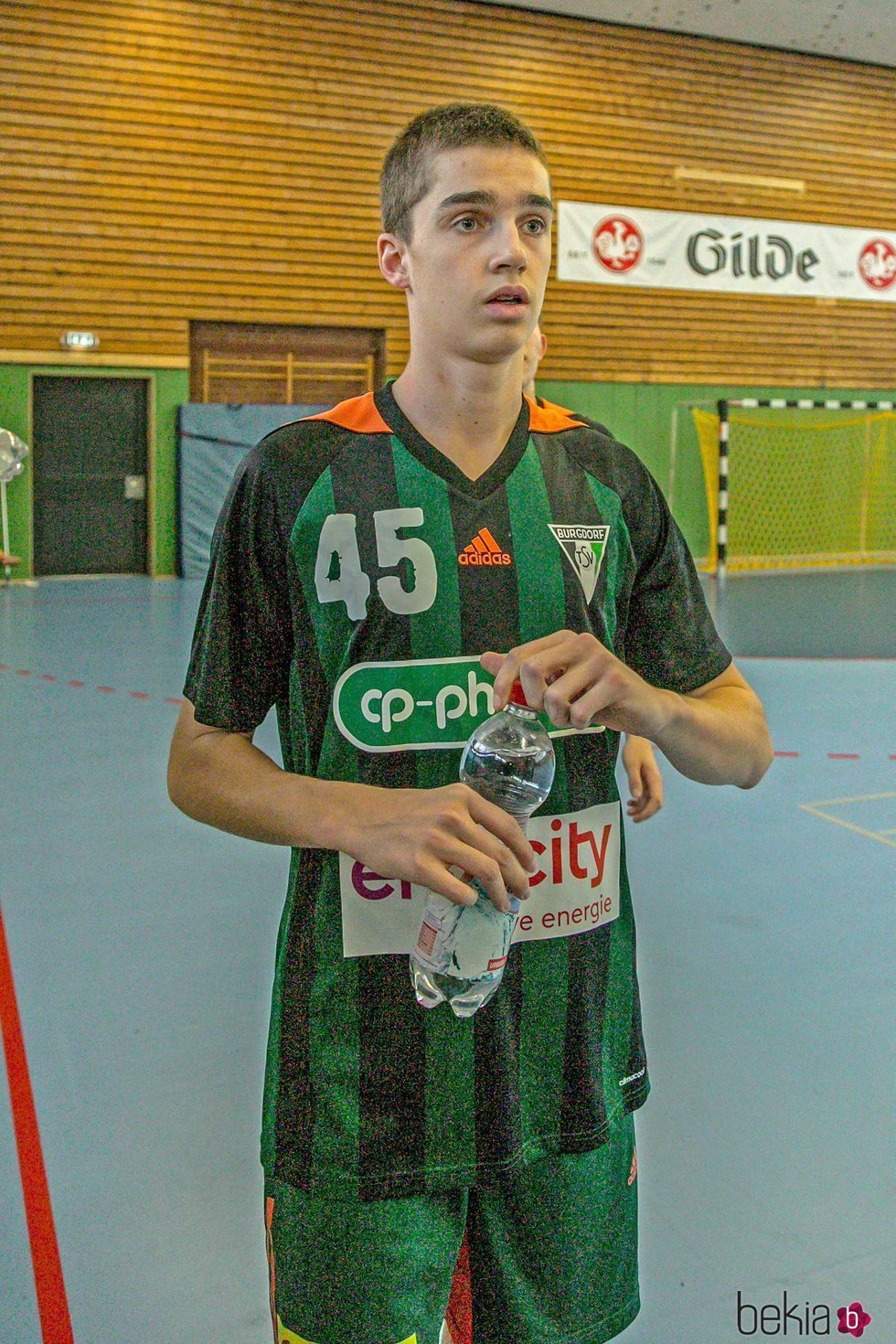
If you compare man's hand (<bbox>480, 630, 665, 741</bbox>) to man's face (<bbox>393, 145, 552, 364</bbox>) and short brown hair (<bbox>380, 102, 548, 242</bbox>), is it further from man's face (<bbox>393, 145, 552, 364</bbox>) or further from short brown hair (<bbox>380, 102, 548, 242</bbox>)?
short brown hair (<bbox>380, 102, 548, 242</bbox>)

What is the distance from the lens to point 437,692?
1396 mm

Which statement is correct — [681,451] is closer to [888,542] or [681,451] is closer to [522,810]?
[888,542]

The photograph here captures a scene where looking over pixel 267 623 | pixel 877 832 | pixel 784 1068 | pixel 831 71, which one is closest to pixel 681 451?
pixel 831 71

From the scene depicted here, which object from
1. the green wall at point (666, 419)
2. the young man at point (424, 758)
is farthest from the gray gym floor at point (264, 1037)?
the green wall at point (666, 419)

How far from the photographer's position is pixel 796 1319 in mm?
2287

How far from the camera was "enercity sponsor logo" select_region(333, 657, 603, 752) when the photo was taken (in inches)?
54.9

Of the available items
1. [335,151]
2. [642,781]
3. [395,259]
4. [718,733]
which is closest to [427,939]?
[718,733]

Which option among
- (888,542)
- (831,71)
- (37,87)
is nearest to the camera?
(37,87)

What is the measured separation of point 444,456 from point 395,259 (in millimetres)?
257

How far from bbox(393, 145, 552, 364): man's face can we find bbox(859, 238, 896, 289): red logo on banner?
18.6m

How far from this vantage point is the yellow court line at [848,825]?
507 cm

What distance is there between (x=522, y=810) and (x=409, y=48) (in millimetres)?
15856

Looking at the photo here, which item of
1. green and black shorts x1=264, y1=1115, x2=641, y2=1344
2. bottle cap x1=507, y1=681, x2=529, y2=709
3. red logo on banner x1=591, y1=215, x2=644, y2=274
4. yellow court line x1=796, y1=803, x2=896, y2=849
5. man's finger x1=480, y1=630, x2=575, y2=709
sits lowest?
yellow court line x1=796, y1=803, x2=896, y2=849

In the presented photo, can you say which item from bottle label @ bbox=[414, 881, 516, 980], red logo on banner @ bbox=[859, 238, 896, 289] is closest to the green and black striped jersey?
bottle label @ bbox=[414, 881, 516, 980]
